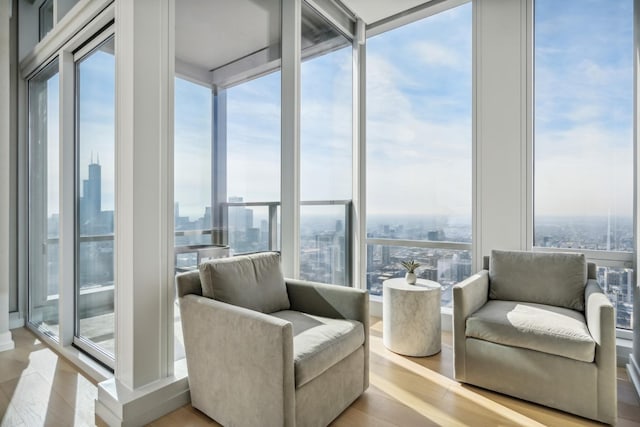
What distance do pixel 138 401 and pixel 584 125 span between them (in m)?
3.50

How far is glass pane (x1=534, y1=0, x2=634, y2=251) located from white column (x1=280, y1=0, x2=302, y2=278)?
1960 mm

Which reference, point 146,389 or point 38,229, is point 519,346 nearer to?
point 146,389

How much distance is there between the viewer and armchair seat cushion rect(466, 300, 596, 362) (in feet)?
6.14

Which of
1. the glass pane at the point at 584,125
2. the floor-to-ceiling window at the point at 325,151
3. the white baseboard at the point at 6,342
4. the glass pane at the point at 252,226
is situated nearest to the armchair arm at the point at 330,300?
the glass pane at the point at 252,226

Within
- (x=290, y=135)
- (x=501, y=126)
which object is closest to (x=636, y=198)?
(x=501, y=126)

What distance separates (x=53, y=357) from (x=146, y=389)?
1261mm

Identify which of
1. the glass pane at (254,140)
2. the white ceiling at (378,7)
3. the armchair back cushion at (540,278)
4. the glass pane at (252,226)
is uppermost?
the white ceiling at (378,7)

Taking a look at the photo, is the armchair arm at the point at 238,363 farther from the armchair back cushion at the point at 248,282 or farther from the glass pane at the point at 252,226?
the glass pane at the point at 252,226

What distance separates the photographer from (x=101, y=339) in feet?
7.95

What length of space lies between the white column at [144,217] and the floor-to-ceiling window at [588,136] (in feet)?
9.18

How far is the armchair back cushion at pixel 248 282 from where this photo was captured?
194 cm

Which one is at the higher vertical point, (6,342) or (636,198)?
(636,198)

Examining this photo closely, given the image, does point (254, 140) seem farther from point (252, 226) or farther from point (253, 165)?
point (252, 226)

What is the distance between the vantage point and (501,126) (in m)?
2.99
